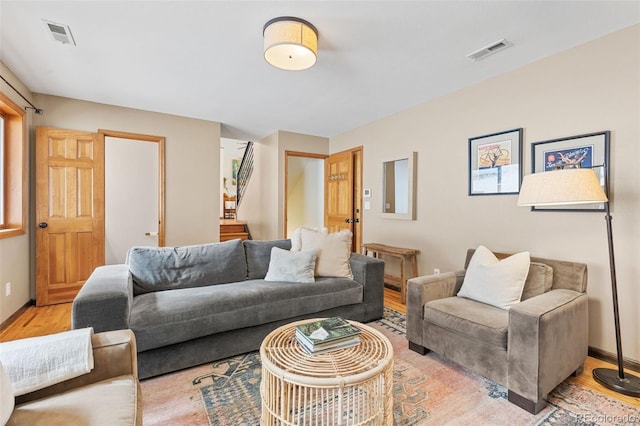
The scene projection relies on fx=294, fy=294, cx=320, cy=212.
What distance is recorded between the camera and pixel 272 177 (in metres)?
5.24

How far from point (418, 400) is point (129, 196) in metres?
4.12

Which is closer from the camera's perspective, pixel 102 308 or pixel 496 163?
pixel 102 308

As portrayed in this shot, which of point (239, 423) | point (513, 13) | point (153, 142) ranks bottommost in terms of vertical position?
point (239, 423)

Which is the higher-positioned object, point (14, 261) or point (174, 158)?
point (174, 158)

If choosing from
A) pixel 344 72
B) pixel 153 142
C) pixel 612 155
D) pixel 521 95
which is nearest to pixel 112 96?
pixel 153 142

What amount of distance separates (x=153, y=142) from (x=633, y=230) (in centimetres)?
508

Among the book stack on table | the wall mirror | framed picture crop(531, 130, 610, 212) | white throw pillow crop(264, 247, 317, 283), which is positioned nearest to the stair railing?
the wall mirror

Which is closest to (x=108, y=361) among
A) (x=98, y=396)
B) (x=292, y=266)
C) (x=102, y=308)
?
(x=98, y=396)

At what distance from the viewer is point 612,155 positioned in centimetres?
218

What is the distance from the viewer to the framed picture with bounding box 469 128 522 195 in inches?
108

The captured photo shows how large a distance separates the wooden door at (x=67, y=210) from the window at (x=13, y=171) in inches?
8.3

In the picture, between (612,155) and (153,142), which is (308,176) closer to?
(153,142)

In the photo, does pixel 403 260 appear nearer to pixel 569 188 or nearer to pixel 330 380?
pixel 569 188

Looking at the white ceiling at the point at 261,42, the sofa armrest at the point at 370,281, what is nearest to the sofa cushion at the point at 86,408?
the sofa armrest at the point at 370,281
